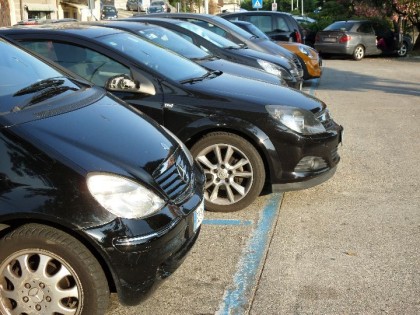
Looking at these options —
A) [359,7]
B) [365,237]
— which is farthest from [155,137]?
[359,7]

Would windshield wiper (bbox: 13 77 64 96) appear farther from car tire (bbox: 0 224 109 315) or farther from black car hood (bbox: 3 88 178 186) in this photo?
car tire (bbox: 0 224 109 315)

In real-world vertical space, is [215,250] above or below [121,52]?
below

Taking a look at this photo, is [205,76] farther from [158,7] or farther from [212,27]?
[158,7]

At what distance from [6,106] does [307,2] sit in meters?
87.3

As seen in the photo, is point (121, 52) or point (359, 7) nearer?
point (121, 52)

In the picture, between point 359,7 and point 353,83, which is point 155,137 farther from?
point 359,7

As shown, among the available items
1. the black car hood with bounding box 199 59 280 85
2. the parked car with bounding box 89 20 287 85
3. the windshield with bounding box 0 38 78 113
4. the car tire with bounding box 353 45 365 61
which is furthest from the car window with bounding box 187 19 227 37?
the car tire with bounding box 353 45 365 61

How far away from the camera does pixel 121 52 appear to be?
18.1 feet

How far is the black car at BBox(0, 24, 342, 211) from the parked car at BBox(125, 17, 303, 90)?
392cm

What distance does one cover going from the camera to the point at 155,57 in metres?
5.88

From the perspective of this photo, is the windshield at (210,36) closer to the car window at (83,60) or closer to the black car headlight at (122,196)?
the car window at (83,60)

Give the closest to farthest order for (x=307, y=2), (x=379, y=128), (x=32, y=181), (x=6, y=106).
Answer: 1. (x=32, y=181)
2. (x=6, y=106)
3. (x=379, y=128)
4. (x=307, y=2)

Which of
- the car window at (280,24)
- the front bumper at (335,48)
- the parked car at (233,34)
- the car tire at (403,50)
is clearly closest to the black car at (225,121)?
the parked car at (233,34)

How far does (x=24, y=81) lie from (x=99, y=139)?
2.80 feet
